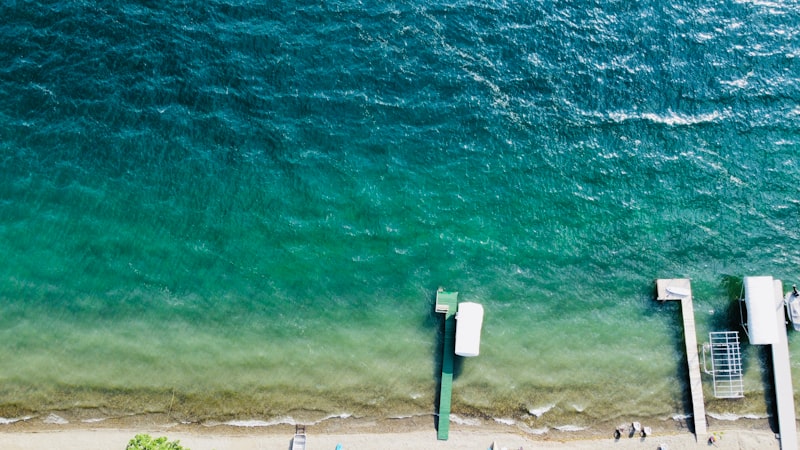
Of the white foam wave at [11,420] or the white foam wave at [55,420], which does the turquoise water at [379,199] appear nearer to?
the white foam wave at [11,420]

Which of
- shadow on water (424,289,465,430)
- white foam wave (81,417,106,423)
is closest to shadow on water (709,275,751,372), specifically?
shadow on water (424,289,465,430)

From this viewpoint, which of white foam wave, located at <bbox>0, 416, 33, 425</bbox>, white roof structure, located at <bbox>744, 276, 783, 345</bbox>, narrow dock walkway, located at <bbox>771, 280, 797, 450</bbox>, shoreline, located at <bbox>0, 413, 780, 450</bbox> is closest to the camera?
white roof structure, located at <bbox>744, 276, 783, 345</bbox>

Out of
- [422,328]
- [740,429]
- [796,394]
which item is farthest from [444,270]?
[796,394]

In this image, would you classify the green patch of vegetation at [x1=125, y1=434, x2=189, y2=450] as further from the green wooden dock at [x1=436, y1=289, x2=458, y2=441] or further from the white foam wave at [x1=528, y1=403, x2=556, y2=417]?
the white foam wave at [x1=528, y1=403, x2=556, y2=417]

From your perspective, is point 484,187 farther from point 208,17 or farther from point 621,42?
point 208,17

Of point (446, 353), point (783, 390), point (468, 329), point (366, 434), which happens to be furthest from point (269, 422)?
point (783, 390)

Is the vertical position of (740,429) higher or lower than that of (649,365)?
lower

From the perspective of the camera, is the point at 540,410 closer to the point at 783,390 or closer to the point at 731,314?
the point at 731,314
